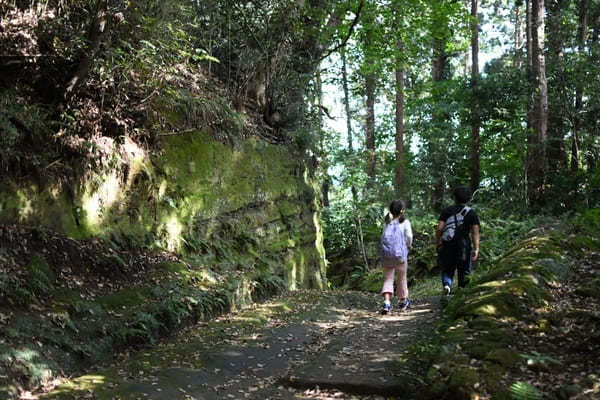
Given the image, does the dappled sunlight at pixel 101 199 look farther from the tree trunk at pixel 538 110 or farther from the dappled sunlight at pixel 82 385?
the tree trunk at pixel 538 110

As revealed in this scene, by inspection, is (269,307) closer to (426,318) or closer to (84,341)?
(426,318)

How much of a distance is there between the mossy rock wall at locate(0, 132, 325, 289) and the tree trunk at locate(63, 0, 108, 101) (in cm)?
115

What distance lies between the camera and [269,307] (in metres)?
9.39

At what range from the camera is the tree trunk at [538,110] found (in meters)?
17.1

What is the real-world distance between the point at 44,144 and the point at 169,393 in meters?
4.21

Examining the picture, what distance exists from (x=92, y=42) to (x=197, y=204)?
151 inches

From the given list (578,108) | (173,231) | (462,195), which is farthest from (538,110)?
(173,231)

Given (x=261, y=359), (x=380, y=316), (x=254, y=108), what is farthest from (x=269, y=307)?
(x=254, y=108)

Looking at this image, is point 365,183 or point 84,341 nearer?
point 84,341

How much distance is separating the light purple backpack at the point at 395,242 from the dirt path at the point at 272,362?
1.12m

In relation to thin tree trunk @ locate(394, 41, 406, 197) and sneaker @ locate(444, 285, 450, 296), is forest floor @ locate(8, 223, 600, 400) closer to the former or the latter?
sneaker @ locate(444, 285, 450, 296)

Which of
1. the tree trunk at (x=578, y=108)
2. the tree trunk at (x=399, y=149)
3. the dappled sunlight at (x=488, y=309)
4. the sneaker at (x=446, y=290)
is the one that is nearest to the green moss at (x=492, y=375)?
the dappled sunlight at (x=488, y=309)

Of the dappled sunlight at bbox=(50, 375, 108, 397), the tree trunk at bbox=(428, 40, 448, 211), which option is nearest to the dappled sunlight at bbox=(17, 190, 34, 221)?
the dappled sunlight at bbox=(50, 375, 108, 397)

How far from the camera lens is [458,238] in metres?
8.16
